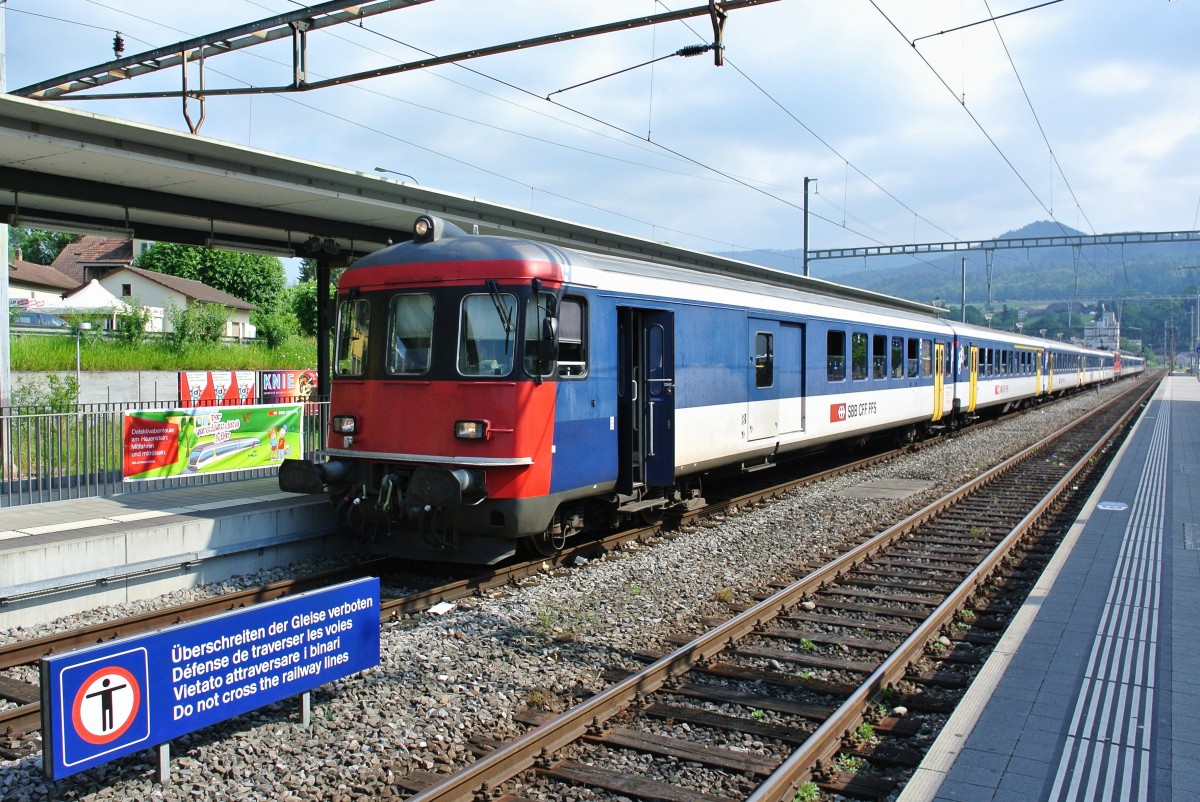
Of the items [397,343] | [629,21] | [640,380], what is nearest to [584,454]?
[640,380]

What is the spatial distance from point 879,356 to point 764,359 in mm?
5897

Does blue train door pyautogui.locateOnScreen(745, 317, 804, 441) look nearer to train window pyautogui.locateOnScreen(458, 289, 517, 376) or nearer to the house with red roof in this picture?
train window pyautogui.locateOnScreen(458, 289, 517, 376)

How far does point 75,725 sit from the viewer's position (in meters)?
4.41

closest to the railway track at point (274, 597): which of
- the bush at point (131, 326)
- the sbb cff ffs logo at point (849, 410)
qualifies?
the sbb cff ffs logo at point (849, 410)

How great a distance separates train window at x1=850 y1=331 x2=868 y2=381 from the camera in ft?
54.5

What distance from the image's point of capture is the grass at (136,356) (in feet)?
81.7

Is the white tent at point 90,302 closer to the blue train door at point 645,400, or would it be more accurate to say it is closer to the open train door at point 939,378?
the blue train door at point 645,400

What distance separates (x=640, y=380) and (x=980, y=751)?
19.7 ft

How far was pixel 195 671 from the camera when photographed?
4973mm

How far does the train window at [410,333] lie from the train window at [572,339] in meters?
1.25

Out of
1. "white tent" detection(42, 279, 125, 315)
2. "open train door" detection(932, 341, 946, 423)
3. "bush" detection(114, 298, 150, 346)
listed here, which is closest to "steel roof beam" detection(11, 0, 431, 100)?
"white tent" detection(42, 279, 125, 315)

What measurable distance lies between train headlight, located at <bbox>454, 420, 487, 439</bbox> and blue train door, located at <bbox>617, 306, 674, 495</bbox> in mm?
1975

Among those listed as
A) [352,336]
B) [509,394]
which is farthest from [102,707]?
[352,336]

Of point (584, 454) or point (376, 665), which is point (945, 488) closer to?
point (584, 454)
